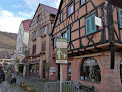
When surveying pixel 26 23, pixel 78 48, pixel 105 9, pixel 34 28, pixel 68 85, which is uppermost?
pixel 26 23

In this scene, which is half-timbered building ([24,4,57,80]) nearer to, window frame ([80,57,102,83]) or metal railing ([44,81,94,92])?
window frame ([80,57,102,83])

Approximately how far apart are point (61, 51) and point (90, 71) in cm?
518

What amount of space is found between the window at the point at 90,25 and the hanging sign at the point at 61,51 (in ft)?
11.6

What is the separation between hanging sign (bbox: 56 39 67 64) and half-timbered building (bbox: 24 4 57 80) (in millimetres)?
9356

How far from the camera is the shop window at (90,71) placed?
26.2ft

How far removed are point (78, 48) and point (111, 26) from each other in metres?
3.08

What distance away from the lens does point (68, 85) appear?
569 centimetres

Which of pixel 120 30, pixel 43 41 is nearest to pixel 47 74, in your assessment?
pixel 43 41

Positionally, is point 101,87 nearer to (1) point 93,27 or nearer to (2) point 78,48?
(2) point 78,48

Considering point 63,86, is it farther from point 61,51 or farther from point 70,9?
point 70,9

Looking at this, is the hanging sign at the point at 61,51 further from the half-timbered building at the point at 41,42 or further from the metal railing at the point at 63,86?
the half-timbered building at the point at 41,42

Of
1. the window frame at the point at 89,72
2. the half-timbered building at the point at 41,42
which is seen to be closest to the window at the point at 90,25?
the window frame at the point at 89,72

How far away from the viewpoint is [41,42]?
1625 centimetres

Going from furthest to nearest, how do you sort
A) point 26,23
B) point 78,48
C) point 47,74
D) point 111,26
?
point 26,23, point 47,74, point 78,48, point 111,26
